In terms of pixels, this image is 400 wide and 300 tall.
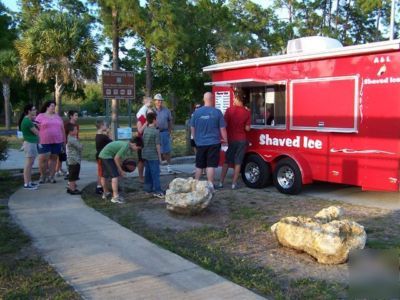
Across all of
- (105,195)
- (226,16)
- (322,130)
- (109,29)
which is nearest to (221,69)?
(322,130)

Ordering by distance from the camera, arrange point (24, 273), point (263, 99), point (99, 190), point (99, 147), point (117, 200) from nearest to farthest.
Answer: point (24, 273), point (117, 200), point (99, 147), point (99, 190), point (263, 99)

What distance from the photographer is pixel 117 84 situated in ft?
41.7

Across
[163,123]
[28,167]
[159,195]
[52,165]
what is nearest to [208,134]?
[159,195]

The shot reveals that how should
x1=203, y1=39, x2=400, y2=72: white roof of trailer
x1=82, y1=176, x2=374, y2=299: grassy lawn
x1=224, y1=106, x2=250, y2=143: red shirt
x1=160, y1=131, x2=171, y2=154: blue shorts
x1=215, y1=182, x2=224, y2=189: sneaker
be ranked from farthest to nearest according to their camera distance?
x1=160, y1=131, x2=171, y2=154: blue shorts, x1=215, y1=182, x2=224, y2=189: sneaker, x1=224, y1=106, x2=250, y2=143: red shirt, x1=203, y1=39, x2=400, y2=72: white roof of trailer, x1=82, y1=176, x2=374, y2=299: grassy lawn

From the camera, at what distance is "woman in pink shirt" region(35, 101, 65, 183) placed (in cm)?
937

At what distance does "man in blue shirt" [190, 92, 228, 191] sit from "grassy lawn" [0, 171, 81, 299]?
3692 millimetres

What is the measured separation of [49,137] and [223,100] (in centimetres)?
374

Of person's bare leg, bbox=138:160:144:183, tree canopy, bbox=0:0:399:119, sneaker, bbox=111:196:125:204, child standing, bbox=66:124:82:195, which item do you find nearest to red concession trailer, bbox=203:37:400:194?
person's bare leg, bbox=138:160:144:183

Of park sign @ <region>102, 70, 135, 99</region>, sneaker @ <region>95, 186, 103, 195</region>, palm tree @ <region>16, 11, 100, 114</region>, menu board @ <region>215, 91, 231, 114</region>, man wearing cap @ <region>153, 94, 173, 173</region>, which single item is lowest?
sneaker @ <region>95, 186, 103, 195</region>

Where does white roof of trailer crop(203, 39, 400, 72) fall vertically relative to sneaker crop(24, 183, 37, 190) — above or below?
above

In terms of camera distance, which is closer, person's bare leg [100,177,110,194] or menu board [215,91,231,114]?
person's bare leg [100,177,110,194]

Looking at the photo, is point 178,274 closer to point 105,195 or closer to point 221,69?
point 105,195

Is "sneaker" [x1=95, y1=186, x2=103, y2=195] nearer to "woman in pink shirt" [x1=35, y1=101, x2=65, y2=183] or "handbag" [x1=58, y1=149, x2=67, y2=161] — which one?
"woman in pink shirt" [x1=35, y1=101, x2=65, y2=183]

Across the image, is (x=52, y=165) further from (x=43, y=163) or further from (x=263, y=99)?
(x=263, y=99)
